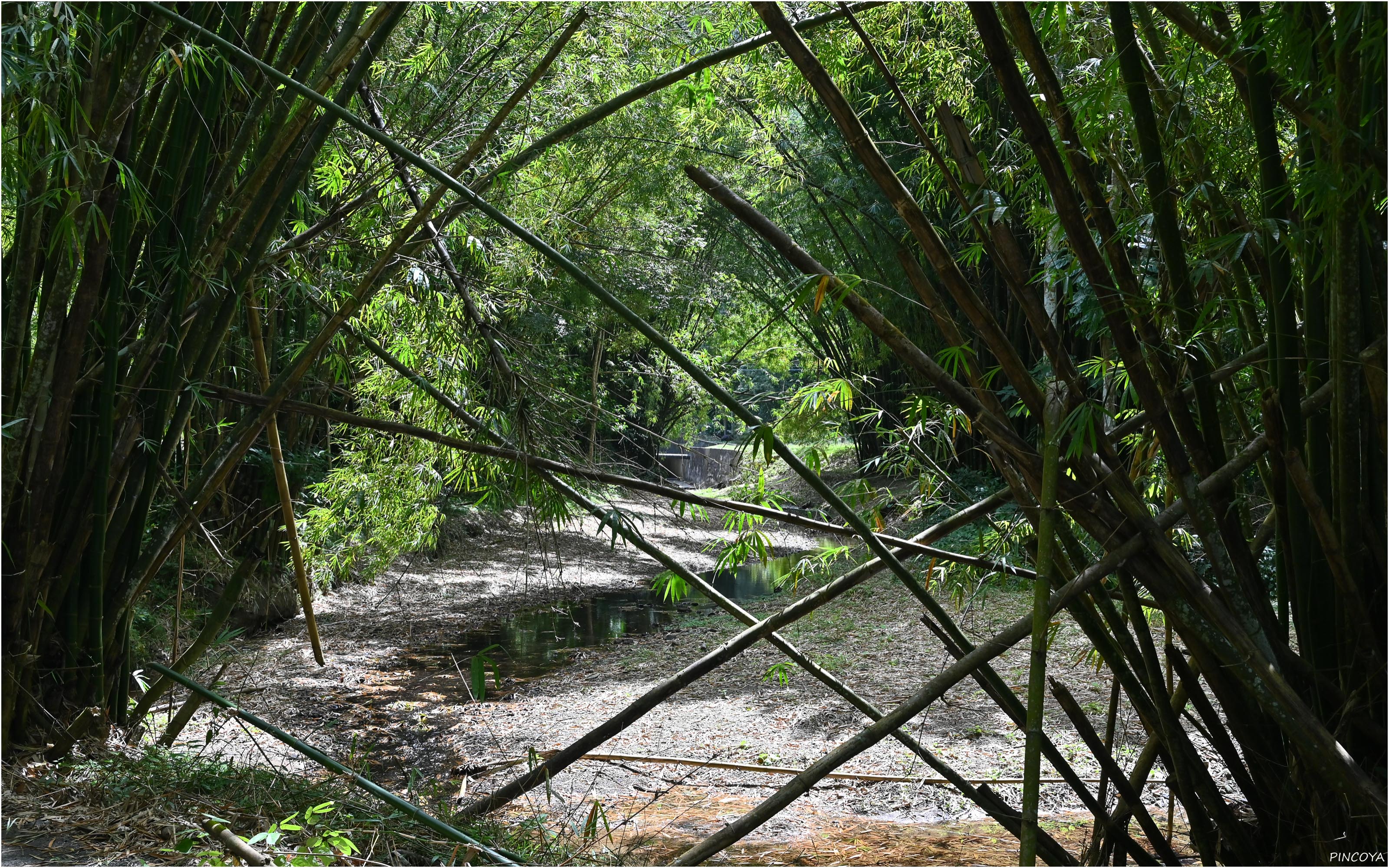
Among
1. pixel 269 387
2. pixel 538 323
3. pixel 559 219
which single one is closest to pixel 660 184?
pixel 538 323

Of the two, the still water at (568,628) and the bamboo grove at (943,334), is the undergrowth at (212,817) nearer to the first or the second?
the bamboo grove at (943,334)

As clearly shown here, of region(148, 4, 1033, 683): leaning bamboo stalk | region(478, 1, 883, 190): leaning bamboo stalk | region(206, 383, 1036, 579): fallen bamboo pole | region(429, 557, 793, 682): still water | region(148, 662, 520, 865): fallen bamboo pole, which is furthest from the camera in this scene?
region(429, 557, 793, 682): still water

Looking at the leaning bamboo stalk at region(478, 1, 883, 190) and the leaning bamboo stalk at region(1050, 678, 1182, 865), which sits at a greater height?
the leaning bamboo stalk at region(478, 1, 883, 190)

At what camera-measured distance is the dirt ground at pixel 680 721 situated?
3.16m

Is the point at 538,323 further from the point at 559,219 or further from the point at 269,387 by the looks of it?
the point at 269,387

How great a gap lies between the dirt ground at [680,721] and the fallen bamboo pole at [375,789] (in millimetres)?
281

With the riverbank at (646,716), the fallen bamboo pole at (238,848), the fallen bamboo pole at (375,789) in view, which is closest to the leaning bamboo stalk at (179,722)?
the riverbank at (646,716)

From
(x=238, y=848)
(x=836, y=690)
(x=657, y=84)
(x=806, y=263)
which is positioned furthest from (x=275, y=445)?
(x=806, y=263)

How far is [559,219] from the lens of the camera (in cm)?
620

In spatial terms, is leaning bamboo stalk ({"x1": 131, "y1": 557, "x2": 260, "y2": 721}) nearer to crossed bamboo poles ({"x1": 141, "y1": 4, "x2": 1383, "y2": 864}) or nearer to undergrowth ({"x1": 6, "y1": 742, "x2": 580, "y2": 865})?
undergrowth ({"x1": 6, "y1": 742, "x2": 580, "y2": 865})

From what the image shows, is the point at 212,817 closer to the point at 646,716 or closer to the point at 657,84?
the point at 657,84

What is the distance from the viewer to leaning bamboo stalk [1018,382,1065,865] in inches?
49.5

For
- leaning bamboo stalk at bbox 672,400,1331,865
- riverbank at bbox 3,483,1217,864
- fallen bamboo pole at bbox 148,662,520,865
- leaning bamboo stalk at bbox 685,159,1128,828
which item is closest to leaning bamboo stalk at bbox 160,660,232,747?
riverbank at bbox 3,483,1217,864

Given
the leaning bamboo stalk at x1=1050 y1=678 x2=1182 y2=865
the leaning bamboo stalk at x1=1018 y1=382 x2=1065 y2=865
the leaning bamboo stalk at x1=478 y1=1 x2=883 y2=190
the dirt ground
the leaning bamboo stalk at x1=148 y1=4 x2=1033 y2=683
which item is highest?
the leaning bamboo stalk at x1=478 y1=1 x2=883 y2=190
